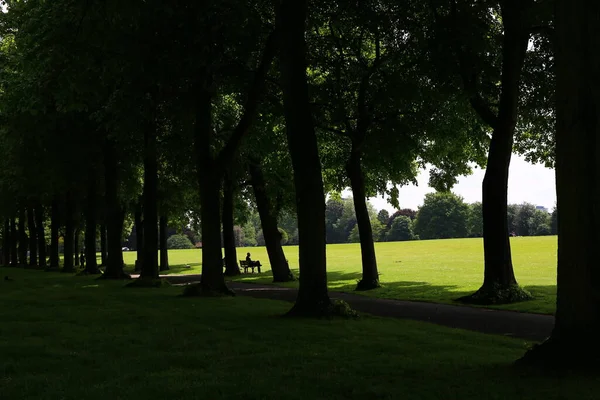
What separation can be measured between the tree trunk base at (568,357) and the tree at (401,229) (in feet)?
478

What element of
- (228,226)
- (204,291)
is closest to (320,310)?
(204,291)

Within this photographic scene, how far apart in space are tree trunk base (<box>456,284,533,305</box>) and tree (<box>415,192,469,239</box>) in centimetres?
12097

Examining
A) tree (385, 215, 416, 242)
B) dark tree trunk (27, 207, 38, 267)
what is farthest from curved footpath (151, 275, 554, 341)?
tree (385, 215, 416, 242)

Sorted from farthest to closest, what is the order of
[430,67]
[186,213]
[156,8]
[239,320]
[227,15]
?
[186,213] < [430,67] < [227,15] < [156,8] < [239,320]

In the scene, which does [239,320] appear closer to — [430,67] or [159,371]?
[159,371]

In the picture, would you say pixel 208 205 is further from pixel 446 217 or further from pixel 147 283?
pixel 446 217

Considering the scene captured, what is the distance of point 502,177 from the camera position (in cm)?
1922

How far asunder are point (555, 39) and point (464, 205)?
137925 mm

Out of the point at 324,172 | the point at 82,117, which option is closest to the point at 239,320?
the point at 82,117

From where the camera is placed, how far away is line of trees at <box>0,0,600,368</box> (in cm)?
764

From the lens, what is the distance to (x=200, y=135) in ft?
65.3

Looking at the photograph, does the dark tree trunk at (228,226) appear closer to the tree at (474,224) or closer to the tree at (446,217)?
the tree at (446,217)

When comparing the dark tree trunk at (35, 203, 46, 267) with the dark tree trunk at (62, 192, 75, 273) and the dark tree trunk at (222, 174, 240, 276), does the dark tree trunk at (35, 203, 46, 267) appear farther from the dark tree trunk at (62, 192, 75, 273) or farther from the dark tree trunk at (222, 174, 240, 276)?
the dark tree trunk at (222, 174, 240, 276)

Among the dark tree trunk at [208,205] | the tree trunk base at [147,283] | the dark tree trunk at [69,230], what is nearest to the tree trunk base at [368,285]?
the dark tree trunk at [208,205]
